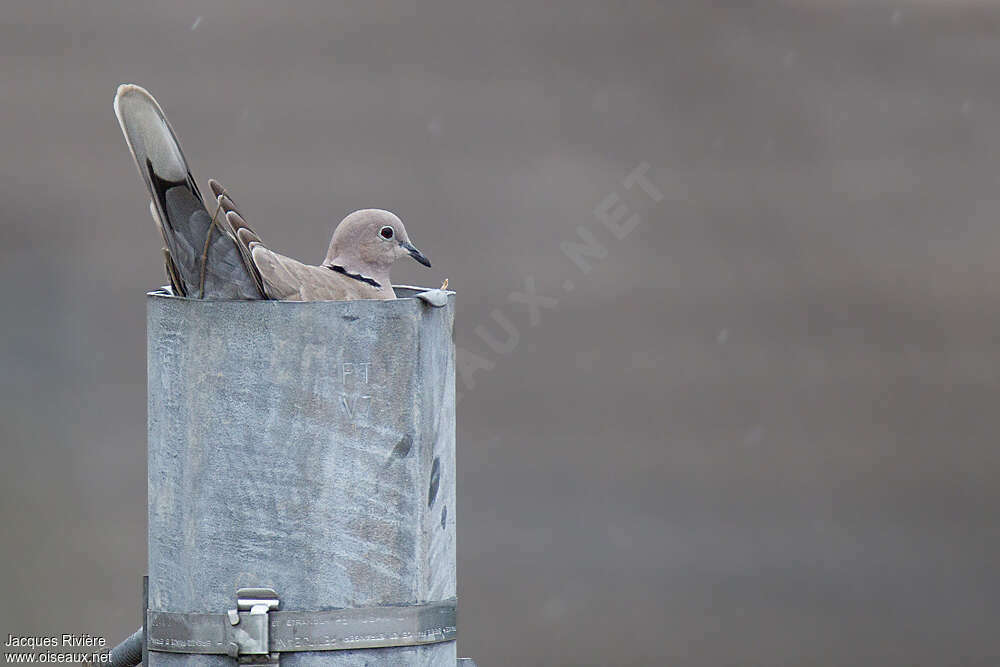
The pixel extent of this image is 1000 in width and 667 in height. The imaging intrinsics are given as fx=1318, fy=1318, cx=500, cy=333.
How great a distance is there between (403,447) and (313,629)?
302 millimetres

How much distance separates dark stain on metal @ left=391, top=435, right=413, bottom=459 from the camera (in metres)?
1.97

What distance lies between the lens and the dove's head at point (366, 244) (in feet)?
9.34

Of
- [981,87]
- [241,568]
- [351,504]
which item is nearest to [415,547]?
[351,504]

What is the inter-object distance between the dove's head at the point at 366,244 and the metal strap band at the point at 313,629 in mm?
1002

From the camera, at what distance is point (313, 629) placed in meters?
1.97

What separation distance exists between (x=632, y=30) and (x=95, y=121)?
2.42 m

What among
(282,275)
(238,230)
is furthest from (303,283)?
(238,230)

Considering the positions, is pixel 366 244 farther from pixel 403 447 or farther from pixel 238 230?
pixel 403 447

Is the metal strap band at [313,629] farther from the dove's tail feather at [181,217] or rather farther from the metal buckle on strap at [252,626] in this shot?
the dove's tail feather at [181,217]

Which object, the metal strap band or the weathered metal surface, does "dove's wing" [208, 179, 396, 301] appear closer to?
the weathered metal surface

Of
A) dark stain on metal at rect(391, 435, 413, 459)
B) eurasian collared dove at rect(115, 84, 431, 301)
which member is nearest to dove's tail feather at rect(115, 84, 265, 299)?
eurasian collared dove at rect(115, 84, 431, 301)

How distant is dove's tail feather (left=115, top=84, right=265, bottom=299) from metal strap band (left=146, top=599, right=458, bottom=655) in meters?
0.50

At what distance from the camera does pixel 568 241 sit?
19.0 ft

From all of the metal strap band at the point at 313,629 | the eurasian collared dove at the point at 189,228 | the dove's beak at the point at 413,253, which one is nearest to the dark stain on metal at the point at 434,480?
the metal strap band at the point at 313,629
